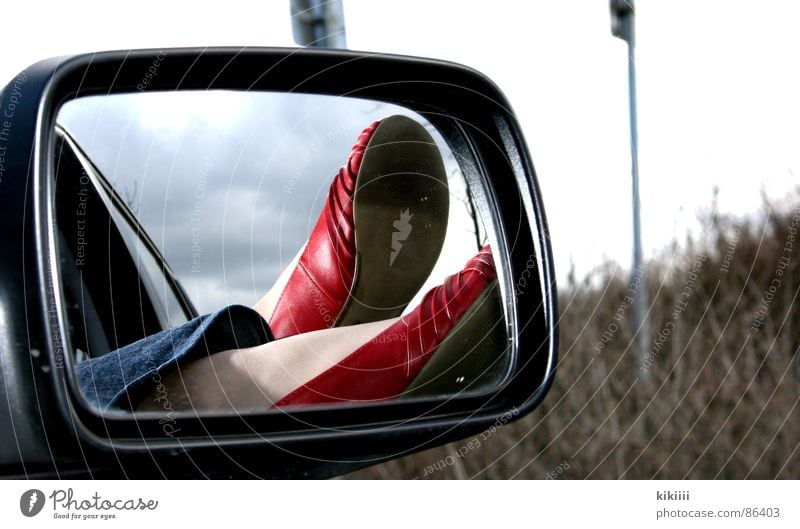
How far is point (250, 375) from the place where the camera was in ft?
3.13

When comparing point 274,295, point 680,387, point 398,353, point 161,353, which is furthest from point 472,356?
point 680,387

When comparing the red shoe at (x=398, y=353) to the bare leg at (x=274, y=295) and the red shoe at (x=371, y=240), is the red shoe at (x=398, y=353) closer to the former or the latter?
the red shoe at (x=371, y=240)

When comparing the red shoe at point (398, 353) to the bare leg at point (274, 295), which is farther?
the bare leg at point (274, 295)

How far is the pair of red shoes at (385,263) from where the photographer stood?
106 cm

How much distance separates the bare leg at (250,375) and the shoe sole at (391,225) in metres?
0.11

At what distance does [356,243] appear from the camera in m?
1.11

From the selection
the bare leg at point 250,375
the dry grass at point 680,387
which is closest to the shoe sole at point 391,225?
the bare leg at point 250,375

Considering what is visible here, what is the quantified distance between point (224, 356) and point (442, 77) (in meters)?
0.62

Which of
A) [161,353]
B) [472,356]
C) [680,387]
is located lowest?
[680,387]

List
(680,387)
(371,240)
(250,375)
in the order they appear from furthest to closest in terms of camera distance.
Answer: (680,387) → (371,240) → (250,375)

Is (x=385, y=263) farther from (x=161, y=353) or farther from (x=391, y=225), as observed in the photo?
(x=161, y=353)

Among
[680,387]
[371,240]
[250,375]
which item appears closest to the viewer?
[250,375]

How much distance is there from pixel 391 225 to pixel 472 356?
0.69 feet

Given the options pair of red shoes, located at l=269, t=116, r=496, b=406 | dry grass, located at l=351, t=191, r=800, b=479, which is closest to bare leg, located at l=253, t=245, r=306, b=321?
pair of red shoes, located at l=269, t=116, r=496, b=406
